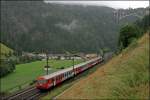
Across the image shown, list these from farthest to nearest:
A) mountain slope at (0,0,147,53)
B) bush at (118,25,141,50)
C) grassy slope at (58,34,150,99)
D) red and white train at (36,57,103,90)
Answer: mountain slope at (0,0,147,53) < bush at (118,25,141,50) < red and white train at (36,57,103,90) < grassy slope at (58,34,150,99)

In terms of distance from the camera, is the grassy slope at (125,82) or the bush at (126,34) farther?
the bush at (126,34)

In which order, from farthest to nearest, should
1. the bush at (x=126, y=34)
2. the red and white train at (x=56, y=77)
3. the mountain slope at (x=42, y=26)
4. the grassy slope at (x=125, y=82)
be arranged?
the mountain slope at (x=42, y=26) → the bush at (x=126, y=34) → the red and white train at (x=56, y=77) → the grassy slope at (x=125, y=82)

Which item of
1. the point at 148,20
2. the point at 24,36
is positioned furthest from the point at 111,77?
the point at 24,36

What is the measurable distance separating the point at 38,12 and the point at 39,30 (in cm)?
2408

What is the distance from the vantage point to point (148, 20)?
4025 cm

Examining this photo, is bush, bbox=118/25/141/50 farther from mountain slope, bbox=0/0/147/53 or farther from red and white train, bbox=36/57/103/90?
mountain slope, bbox=0/0/147/53

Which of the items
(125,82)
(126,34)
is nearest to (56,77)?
(126,34)

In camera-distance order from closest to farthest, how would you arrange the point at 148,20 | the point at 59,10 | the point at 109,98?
the point at 109,98 → the point at 148,20 → the point at 59,10

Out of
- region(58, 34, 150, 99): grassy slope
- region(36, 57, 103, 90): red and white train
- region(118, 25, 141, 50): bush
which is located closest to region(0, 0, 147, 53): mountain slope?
region(36, 57, 103, 90): red and white train

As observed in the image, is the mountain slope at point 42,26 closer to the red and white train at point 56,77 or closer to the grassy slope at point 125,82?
the red and white train at point 56,77

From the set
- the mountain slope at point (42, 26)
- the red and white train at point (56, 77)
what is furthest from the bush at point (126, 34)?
the mountain slope at point (42, 26)

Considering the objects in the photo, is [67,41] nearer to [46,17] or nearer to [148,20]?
[46,17]

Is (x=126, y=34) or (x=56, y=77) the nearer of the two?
(x=56, y=77)

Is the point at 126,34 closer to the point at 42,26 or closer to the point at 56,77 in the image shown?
the point at 56,77
